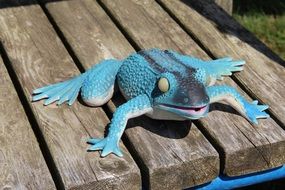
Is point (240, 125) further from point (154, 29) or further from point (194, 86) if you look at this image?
point (154, 29)

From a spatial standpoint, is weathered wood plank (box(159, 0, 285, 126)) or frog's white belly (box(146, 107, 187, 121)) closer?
frog's white belly (box(146, 107, 187, 121))

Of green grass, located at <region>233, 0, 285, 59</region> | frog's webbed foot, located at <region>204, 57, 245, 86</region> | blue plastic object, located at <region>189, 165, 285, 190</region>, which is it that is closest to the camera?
blue plastic object, located at <region>189, 165, 285, 190</region>

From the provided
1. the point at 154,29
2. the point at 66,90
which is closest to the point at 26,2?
the point at 154,29

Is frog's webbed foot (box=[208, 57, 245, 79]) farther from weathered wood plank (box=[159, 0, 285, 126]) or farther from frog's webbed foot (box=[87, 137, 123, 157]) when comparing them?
frog's webbed foot (box=[87, 137, 123, 157])

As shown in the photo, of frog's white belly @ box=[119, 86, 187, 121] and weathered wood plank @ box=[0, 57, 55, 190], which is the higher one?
frog's white belly @ box=[119, 86, 187, 121]

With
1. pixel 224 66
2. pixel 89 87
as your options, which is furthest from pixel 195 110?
pixel 224 66

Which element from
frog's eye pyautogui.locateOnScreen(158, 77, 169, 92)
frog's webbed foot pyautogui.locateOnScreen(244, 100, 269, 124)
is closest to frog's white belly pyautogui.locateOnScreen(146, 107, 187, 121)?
frog's eye pyautogui.locateOnScreen(158, 77, 169, 92)

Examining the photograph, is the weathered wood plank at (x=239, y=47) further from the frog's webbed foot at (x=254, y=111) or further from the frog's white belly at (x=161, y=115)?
the frog's white belly at (x=161, y=115)
